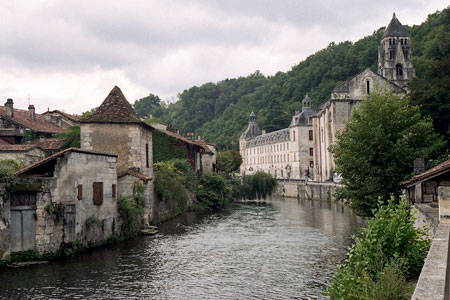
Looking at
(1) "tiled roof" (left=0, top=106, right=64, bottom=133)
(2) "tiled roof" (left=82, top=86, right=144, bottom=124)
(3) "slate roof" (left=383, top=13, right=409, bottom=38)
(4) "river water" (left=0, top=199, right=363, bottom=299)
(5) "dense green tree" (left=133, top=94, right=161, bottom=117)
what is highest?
(5) "dense green tree" (left=133, top=94, right=161, bottom=117)

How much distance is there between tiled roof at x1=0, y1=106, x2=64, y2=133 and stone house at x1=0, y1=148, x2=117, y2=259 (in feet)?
71.7

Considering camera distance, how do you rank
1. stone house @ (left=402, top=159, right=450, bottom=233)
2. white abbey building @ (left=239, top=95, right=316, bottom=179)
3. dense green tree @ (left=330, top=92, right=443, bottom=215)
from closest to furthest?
stone house @ (left=402, top=159, right=450, bottom=233) → dense green tree @ (left=330, top=92, right=443, bottom=215) → white abbey building @ (left=239, top=95, right=316, bottom=179)

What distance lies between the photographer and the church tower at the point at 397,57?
71000 mm

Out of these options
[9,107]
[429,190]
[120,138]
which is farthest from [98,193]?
[9,107]

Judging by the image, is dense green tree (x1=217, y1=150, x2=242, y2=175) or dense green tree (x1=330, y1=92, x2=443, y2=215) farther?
dense green tree (x1=217, y1=150, x2=242, y2=175)

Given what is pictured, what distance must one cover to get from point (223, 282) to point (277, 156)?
85.9 meters

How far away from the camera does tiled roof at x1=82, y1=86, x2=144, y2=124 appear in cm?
2581

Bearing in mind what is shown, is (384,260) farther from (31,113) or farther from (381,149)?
(31,113)

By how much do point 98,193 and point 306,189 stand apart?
43.8 metres

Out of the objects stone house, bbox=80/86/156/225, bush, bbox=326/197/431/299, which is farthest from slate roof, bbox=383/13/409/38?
bush, bbox=326/197/431/299

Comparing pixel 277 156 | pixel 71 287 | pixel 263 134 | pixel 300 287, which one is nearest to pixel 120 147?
pixel 71 287

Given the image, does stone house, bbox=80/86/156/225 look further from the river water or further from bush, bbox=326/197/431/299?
bush, bbox=326/197/431/299

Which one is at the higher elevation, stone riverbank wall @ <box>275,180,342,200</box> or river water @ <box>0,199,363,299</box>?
stone riverbank wall @ <box>275,180,342,200</box>

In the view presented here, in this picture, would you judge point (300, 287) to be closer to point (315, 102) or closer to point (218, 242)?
point (218, 242)
